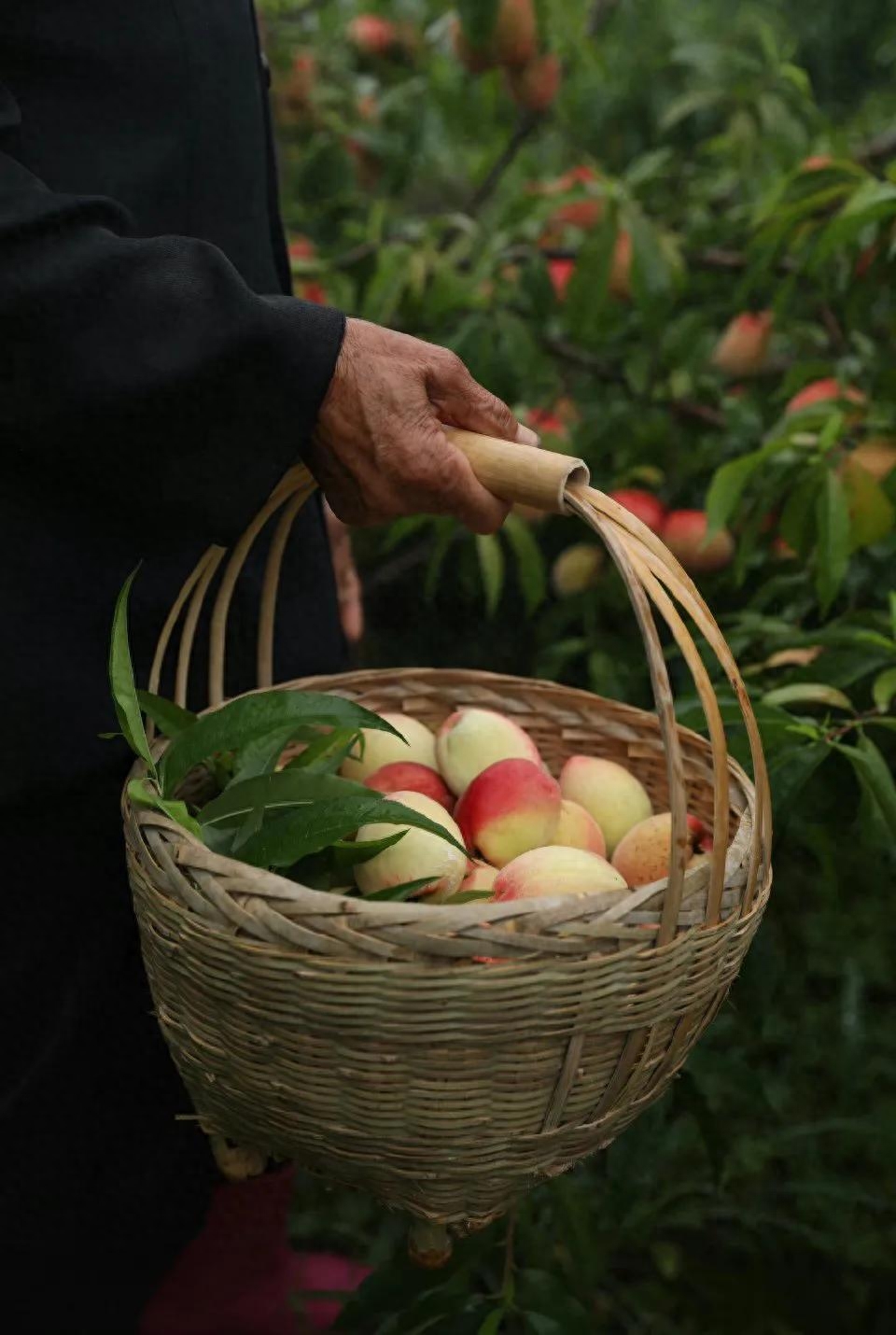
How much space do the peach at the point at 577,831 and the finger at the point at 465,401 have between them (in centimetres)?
24

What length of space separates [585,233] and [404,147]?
571 mm

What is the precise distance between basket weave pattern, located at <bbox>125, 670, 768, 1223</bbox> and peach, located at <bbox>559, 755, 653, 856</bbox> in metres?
0.17

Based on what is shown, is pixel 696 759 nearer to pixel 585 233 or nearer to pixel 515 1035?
pixel 515 1035

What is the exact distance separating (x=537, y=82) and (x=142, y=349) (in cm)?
132

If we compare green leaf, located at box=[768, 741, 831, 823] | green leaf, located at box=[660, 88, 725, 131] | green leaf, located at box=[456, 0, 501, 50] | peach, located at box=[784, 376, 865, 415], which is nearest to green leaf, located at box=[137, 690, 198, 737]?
green leaf, located at box=[768, 741, 831, 823]

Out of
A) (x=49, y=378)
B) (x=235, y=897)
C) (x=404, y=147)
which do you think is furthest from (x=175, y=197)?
(x=404, y=147)

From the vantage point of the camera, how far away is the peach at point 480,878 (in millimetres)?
824

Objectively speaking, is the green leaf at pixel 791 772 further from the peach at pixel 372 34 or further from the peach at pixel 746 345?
the peach at pixel 372 34

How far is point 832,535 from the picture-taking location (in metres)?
1.07

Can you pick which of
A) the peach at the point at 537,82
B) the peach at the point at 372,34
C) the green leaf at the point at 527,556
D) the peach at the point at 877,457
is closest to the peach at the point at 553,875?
the peach at the point at 877,457

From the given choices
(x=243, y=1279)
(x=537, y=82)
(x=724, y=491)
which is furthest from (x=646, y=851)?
(x=537, y=82)

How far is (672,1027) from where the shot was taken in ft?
2.39

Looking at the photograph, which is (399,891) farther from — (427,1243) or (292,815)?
(427,1243)

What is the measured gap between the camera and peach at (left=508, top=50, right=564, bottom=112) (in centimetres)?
186
